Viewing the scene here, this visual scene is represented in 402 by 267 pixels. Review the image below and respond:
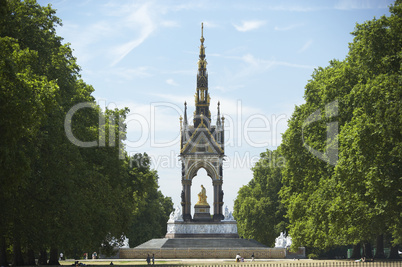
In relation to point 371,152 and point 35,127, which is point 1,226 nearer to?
point 35,127

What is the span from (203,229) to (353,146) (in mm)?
40767

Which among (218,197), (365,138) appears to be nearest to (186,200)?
(218,197)

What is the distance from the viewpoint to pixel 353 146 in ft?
104

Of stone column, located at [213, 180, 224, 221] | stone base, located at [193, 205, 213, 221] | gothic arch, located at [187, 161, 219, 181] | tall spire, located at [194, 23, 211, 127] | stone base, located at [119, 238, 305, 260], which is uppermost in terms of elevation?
tall spire, located at [194, 23, 211, 127]

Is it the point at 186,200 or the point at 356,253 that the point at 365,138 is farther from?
the point at 186,200

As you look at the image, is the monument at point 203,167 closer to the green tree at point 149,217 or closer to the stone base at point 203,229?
the stone base at point 203,229

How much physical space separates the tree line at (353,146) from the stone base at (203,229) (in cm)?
1864

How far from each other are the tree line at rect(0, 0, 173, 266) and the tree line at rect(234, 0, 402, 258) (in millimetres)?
13447

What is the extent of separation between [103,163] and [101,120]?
142 inches

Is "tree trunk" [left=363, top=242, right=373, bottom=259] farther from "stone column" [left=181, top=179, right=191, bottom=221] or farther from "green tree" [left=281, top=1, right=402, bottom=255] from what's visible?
"stone column" [left=181, top=179, right=191, bottom=221]

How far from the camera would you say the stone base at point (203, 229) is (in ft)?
229

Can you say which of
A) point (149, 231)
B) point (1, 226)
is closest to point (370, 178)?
point (1, 226)

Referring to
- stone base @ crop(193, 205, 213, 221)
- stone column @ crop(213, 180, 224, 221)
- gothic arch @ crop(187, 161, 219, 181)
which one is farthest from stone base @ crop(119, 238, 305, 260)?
gothic arch @ crop(187, 161, 219, 181)

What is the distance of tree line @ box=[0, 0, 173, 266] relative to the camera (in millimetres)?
23906
